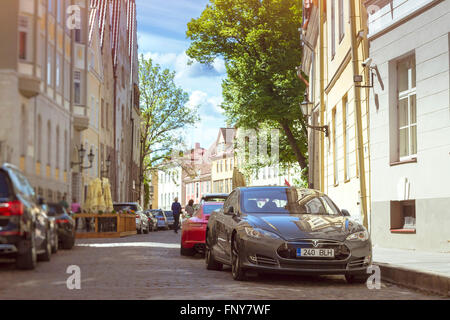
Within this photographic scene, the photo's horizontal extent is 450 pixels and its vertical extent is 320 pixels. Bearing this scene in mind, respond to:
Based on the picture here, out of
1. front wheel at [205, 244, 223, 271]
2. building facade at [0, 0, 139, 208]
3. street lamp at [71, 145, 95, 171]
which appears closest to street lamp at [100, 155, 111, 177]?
building facade at [0, 0, 139, 208]

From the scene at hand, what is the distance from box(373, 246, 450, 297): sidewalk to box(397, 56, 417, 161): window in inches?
155

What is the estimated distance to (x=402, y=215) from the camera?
1844cm

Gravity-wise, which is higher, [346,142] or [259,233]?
[346,142]

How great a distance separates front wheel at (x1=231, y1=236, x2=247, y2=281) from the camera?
1072 centimetres

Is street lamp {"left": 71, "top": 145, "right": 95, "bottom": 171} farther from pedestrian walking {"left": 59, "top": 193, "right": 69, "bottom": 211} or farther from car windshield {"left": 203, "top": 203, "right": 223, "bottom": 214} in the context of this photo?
car windshield {"left": 203, "top": 203, "right": 223, "bottom": 214}

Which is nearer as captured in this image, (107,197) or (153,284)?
(107,197)

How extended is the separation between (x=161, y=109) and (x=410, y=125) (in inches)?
2043

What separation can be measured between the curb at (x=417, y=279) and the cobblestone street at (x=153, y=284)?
28 centimetres

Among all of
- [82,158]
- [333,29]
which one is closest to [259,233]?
[82,158]

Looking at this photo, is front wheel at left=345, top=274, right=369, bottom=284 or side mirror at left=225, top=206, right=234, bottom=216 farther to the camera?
side mirror at left=225, top=206, right=234, bottom=216

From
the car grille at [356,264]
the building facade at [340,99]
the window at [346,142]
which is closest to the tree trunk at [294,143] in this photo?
the building facade at [340,99]

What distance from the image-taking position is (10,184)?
192 inches

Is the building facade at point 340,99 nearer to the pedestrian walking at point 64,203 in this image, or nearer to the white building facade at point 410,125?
the white building facade at point 410,125

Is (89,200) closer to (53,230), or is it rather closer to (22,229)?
(53,230)
